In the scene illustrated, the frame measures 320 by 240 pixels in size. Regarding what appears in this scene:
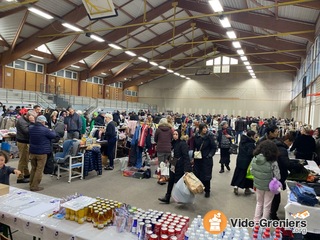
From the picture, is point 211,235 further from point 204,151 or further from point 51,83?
point 51,83

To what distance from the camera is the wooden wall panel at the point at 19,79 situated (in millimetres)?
16686

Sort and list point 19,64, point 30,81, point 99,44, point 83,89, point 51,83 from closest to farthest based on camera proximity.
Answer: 1. point 99,44
2. point 19,64
3. point 30,81
4. point 51,83
5. point 83,89

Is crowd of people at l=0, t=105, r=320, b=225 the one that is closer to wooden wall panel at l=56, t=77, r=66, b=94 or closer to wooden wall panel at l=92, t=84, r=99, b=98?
wooden wall panel at l=56, t=77, r=66, b=94

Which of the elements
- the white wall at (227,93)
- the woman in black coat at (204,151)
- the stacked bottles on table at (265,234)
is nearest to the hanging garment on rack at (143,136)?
the woman in black coat at (204,151)

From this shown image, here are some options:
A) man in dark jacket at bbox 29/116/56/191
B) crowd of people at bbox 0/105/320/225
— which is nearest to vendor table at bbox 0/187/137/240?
crowd of people at bbox 0/105/320/225

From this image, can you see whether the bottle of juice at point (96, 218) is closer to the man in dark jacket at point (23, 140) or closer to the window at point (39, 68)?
the man in dark jacket at point (23, 140)

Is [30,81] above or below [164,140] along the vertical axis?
above

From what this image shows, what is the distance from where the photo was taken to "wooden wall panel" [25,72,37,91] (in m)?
17.5

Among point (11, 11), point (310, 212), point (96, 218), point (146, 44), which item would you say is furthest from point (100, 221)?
point (146, 44)

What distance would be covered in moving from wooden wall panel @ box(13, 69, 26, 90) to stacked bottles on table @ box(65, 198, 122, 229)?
1773cm

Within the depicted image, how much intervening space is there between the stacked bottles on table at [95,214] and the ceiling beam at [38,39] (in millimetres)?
11283

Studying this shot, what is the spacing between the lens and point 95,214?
192cm

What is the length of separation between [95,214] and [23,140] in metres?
3.79

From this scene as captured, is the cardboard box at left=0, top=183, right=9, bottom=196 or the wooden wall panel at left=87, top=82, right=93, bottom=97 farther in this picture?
the wooden wall panel at left=87, top=82, right=93, bottom=97
